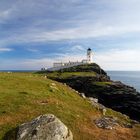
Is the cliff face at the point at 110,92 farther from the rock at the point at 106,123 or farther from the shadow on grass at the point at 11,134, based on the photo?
the shadow on grass at the point at 11,134

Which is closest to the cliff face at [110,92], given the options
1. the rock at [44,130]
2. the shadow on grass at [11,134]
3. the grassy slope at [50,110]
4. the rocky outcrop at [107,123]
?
the grassy slope at [50,110]

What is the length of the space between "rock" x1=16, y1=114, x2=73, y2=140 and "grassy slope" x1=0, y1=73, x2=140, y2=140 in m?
2.31

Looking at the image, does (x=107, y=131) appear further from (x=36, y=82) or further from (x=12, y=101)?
(x=36, y=82)

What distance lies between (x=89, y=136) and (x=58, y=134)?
5.55 m

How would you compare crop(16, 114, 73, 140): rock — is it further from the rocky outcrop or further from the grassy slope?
the rocky outcrop

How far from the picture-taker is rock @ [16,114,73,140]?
29750mm

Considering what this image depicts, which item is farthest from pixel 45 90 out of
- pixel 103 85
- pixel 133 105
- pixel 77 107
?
pixel 103 85

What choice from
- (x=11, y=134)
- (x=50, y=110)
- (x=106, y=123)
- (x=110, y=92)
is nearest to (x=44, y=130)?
(x=11, y=134)

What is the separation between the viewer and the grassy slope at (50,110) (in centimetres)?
3497

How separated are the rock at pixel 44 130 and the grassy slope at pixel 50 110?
7.59 feet

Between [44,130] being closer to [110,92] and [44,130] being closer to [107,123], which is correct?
[107,123]

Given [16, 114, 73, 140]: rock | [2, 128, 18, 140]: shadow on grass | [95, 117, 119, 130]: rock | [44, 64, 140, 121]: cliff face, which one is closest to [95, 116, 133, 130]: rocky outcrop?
[95, 117, 119, 130]: rock

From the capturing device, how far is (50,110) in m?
39.1

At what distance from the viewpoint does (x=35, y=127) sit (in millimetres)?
30953
